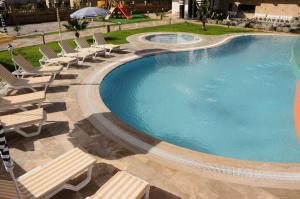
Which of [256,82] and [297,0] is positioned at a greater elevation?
[297,0]

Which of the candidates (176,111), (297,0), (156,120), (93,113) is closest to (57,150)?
(93,113)

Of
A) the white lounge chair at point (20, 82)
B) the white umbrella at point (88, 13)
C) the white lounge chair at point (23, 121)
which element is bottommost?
the white lounge chair at point (23, 121)

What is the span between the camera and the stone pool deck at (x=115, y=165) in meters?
6.70

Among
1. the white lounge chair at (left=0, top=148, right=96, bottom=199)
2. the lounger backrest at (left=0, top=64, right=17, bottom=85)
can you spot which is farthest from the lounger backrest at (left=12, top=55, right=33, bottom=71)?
the white lounge chair at (left=0, top=148, right=96, bottom=199)

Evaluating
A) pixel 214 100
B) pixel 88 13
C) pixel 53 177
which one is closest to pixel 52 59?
pixel 88 13

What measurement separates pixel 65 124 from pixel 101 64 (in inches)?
331

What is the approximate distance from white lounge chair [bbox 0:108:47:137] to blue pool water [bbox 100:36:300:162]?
3898 mm

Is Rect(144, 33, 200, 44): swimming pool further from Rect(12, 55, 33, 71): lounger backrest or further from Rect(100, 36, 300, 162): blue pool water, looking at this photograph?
Rect(12, 55, 33, 71): lounger backrest

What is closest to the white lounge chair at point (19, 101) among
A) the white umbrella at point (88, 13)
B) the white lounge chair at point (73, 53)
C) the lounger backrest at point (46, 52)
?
the lounger backrest at point (46, 52)

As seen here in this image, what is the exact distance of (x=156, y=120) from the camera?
12.4 m

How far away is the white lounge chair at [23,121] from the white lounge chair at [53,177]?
2.67m

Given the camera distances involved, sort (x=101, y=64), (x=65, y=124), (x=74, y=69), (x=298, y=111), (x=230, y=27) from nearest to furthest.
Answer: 1. (x=65, y=124)
2. (x=298, y=111)
3. (x=74, y=69)
4. (x=101, y=64)
5. (x=230, y=27)

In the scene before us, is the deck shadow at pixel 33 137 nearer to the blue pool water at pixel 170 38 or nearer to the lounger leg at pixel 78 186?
the lounger leg at pixel 78 186

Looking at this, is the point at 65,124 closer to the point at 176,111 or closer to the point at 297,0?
the point at 176,111
